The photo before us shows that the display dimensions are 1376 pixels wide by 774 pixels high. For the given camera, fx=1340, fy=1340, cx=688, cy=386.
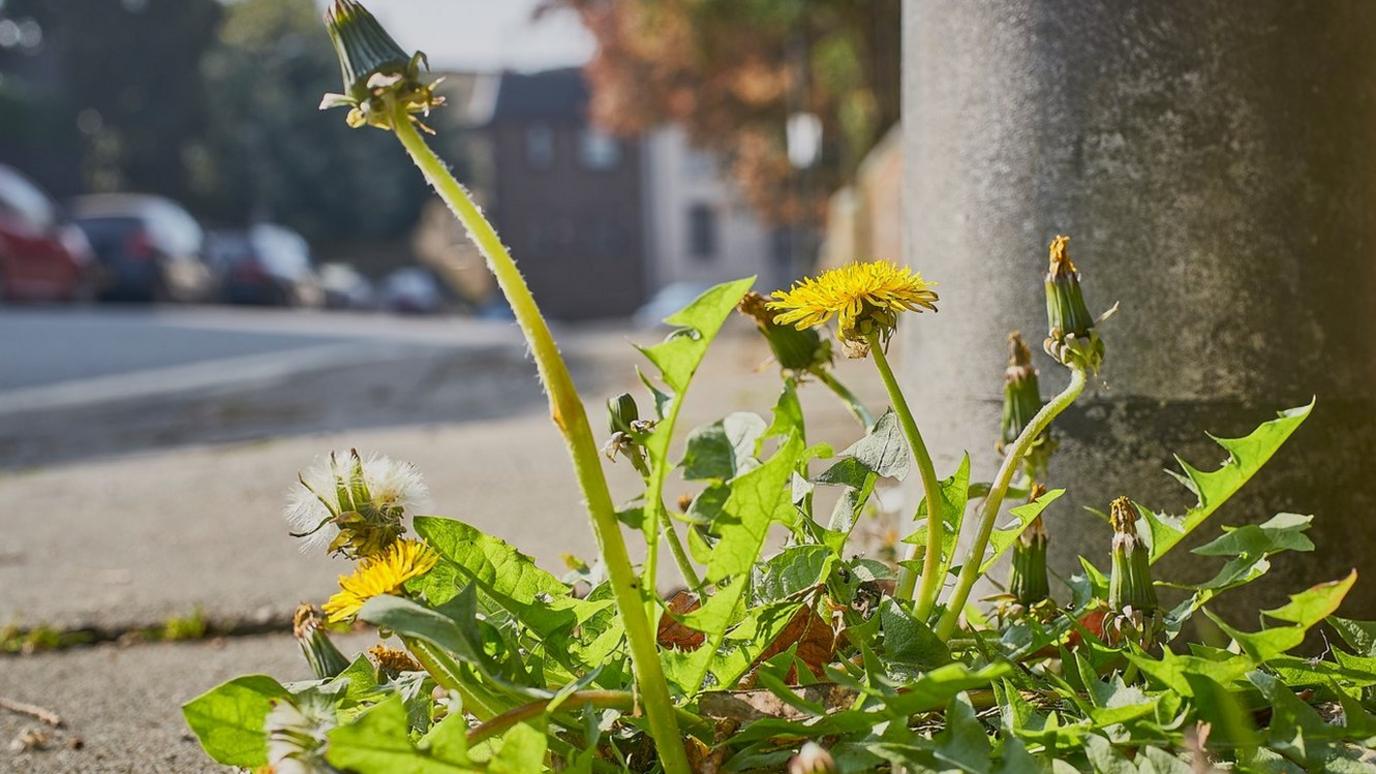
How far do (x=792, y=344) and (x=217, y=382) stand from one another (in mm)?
7040

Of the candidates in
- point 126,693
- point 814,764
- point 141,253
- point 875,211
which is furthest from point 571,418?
point 141,253

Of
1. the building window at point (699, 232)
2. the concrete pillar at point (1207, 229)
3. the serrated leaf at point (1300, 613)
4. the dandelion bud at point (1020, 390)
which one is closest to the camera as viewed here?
the serrated leaf at point (1300, 613)

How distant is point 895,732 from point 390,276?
43.8m

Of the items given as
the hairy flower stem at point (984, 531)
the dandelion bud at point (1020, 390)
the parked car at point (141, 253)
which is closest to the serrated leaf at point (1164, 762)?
the hairy flower stem at point (984, 531)

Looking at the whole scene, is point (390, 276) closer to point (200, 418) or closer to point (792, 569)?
point (200, 418)

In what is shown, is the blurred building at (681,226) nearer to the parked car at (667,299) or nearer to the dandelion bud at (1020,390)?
the parked car at (667,299)

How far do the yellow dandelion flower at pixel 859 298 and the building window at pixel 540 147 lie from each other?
45.7m

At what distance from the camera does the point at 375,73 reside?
99cm

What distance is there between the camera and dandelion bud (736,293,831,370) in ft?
4.21

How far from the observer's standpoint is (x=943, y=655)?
116 centimetres

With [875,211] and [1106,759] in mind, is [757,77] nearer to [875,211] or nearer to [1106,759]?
[875,211]

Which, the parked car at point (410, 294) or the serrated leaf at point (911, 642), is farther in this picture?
the parked car at point (410, 294)

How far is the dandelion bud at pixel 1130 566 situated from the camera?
118cm

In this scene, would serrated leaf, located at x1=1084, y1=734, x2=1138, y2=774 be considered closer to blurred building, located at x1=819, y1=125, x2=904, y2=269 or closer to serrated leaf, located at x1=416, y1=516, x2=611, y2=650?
serrated leaf, located at x1=416, y1=516, x2=611, y2=650
